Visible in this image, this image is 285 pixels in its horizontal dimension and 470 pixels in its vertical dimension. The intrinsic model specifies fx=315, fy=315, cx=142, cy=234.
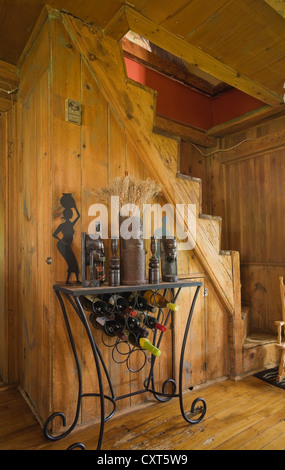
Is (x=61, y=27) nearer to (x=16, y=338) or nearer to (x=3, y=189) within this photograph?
(x=3, y=189)

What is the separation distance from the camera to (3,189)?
241 centimetres

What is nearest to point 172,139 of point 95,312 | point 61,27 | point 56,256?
point 61,27

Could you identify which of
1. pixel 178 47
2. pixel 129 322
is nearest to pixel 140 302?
pixel 129 322

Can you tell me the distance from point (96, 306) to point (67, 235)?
431mm

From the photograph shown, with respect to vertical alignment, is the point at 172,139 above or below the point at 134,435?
above

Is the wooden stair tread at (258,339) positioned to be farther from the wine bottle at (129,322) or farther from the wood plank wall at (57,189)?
the wine bottle at (129,322)

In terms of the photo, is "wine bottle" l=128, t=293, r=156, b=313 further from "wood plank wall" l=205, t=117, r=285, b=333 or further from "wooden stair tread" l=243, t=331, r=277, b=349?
"wood plank wall" l=205, t=117, r=285, b=333

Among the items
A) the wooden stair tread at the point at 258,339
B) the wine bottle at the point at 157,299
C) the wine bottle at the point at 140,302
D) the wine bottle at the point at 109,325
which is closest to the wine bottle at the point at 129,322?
the wine bottle at the point at 109,325

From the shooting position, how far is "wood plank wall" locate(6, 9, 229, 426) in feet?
5.69

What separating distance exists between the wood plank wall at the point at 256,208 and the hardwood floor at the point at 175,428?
111 cm

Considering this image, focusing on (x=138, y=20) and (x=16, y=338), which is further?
(x=16, y=338)

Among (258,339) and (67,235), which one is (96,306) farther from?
(258,339)

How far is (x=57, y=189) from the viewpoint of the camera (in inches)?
69.2
